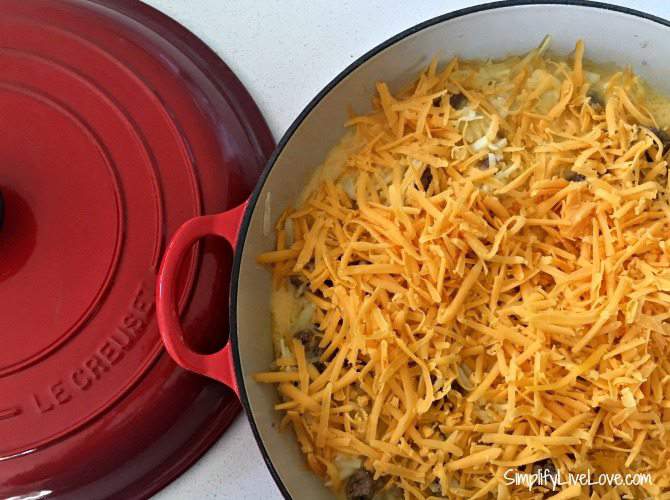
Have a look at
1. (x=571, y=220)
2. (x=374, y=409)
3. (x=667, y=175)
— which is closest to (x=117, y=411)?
(x=374, y=409)

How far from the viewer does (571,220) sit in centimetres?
82

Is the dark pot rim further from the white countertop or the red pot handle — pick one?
the white countertop

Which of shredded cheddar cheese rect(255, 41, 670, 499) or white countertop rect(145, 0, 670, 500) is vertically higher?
white countertop rect(145, 0, 670, 500)

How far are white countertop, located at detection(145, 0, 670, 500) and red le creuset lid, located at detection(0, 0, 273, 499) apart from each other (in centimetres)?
10

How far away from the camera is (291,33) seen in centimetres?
101

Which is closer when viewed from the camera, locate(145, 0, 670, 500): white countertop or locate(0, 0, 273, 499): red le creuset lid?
locate(0, 0, 273, 499): red le creuset lid

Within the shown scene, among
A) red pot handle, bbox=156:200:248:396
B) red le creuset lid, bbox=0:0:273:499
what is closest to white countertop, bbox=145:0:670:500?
red le creuset lid, bbox=0:0:273:499

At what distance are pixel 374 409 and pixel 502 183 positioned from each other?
0.31 metres

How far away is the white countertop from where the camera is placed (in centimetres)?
99

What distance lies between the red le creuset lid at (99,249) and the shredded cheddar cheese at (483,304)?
0.11 meters

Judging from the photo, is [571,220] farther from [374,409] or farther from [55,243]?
[55,243]

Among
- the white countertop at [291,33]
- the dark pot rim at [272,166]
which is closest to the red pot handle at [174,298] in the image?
the dark pot rim at [272,166]

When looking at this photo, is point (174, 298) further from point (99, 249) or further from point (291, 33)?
point (291, 33)

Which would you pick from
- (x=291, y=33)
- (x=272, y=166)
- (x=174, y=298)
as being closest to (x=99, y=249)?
(x=174, y=298)
